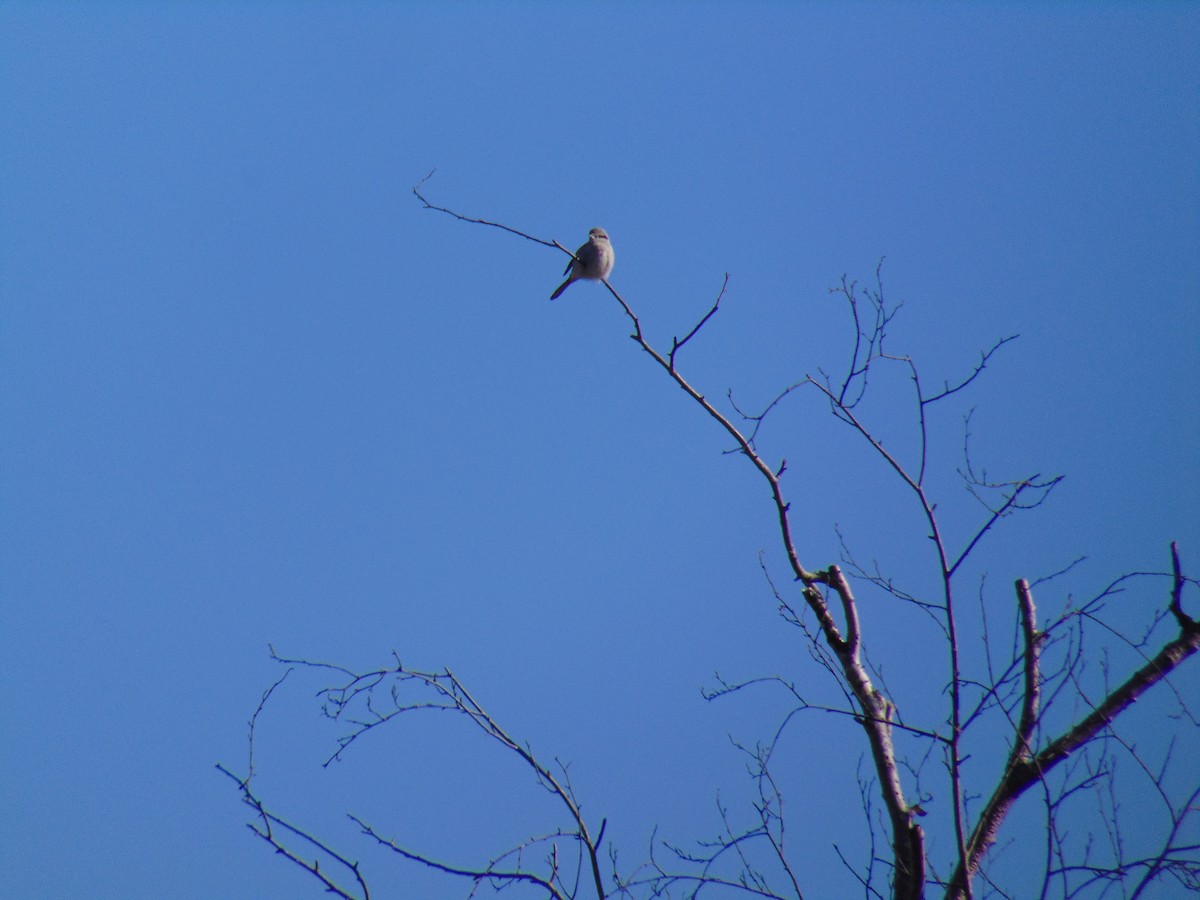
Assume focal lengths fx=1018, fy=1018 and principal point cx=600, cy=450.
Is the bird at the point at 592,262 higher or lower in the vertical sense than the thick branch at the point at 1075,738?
higher

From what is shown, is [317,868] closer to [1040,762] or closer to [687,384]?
[687,384]

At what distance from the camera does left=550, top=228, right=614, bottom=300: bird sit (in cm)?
927

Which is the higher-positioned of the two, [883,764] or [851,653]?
[851,653]

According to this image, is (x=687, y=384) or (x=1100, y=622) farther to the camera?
(x=687, y=384)

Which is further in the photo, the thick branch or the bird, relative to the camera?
the bird

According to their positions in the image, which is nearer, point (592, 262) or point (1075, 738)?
point (1075, 738)

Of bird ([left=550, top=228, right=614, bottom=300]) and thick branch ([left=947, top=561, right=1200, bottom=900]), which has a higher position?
bird ([left=550, top=228, right=614, bottom=300])

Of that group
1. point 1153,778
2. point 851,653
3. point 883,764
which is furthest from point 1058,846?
point 851,653

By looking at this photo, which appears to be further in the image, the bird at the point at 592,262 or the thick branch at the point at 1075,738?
the bird at the point at 592,262

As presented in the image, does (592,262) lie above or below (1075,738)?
above

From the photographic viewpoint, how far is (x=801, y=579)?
462 cm

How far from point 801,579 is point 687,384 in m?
1.09

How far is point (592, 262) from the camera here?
940 cm

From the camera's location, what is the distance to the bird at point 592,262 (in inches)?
365
